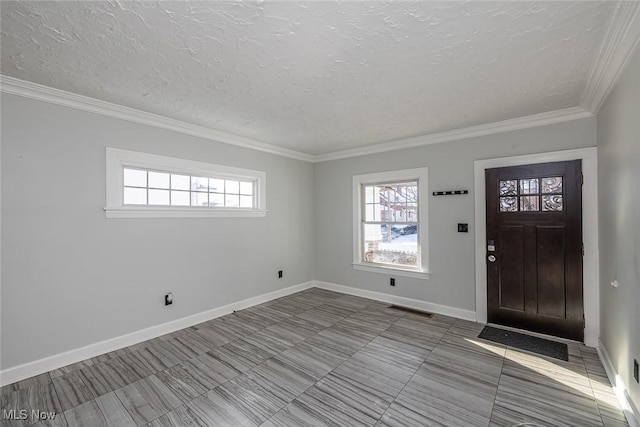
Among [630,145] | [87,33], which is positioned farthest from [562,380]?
[87,33]

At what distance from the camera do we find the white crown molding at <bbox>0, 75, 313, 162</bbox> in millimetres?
2365

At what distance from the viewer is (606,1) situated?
4.88ft

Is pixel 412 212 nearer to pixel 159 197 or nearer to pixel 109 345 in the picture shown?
pixel 159 197

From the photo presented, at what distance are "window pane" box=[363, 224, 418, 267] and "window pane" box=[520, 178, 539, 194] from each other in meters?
1.45

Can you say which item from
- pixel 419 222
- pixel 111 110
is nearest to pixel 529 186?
pixel 419 222

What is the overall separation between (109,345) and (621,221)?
4790 millimetres

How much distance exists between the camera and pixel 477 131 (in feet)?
11.8

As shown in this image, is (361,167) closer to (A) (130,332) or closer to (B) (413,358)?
(B) (413,358)

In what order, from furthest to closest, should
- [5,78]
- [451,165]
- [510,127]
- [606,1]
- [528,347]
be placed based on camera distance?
[451,165] < [510,127] < [528,347] < [5,78] < [606,1]

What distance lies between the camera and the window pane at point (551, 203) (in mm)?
3109

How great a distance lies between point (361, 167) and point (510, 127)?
2146 millimetres

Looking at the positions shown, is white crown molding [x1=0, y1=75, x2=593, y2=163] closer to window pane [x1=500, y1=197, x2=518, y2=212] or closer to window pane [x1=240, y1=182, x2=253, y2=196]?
window pane [x1=240, y1=182, x2=253, y2=196]

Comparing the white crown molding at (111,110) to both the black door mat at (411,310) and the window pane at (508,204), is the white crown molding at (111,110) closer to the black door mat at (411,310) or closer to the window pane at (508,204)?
the black door mat at (411,310)

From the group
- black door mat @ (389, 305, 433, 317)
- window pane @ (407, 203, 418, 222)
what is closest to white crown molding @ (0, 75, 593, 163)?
window pane @ (407, 203, 418, 222)
